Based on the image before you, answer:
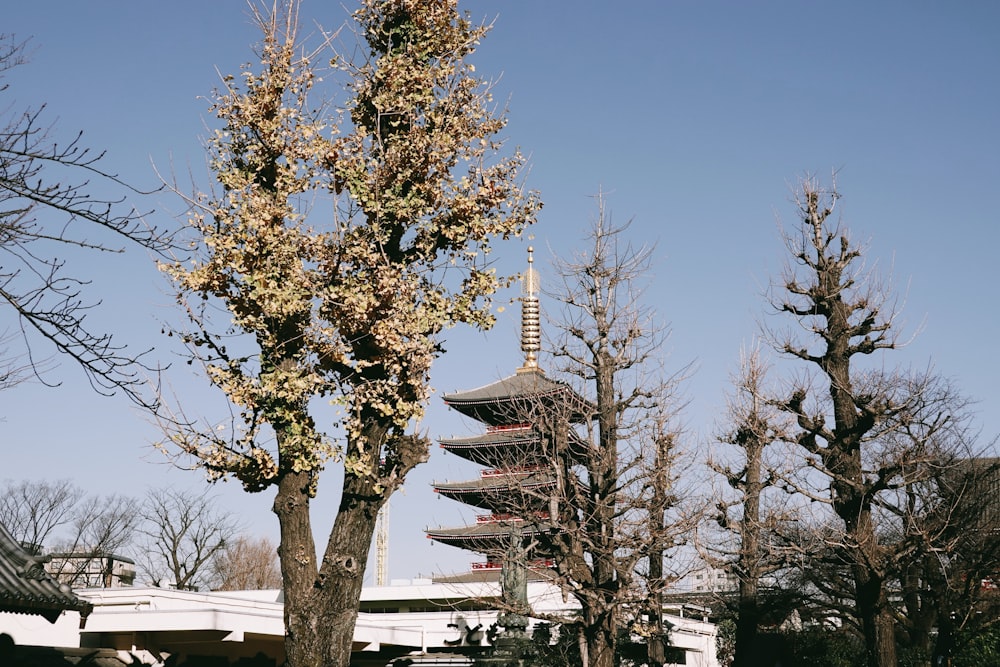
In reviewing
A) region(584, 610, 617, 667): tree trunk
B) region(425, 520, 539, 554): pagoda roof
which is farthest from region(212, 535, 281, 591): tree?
region(584, 610, 617, 667): tree trunk

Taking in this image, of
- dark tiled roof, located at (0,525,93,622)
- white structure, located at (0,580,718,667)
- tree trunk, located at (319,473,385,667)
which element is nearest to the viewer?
tree trunk, located at (319,473,385,667)

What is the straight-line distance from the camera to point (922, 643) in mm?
25359

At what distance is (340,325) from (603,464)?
10051mm

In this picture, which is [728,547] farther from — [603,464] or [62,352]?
[62,352]

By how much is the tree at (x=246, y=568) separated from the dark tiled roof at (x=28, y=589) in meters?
54.6

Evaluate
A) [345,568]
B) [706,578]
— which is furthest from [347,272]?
[706,578]

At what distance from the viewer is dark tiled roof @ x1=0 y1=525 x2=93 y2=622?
35.5ft

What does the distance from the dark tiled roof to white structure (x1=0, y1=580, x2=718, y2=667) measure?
22.4 ft

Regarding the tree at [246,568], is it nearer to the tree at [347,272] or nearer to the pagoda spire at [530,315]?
the pagoda spire at [530,315]

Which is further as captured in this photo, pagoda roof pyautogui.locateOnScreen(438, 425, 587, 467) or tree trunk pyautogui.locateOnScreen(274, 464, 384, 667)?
pagoda roof pyautogui.locateOnScreen(438, 425, 587, 467)

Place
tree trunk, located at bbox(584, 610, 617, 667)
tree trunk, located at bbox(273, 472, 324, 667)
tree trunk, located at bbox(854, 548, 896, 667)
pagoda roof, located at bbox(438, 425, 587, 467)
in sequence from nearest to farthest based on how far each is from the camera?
tree trunk, located at bbox(273, 472, 324, 667) < tree trunk, located at bbox(854, 548, 896, 667) < tree trunk, located at bbox(584, 610, 617, 667) < pagoda roof, located at bbox(438, 425, 587, 467)

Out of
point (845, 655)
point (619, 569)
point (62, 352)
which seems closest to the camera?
point (62, 352)

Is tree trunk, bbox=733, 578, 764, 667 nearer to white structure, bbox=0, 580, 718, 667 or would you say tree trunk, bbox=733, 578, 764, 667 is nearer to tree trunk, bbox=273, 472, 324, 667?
white structure, bbox=0, 580, 718, 667

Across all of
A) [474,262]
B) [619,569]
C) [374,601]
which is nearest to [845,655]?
[619,569]
